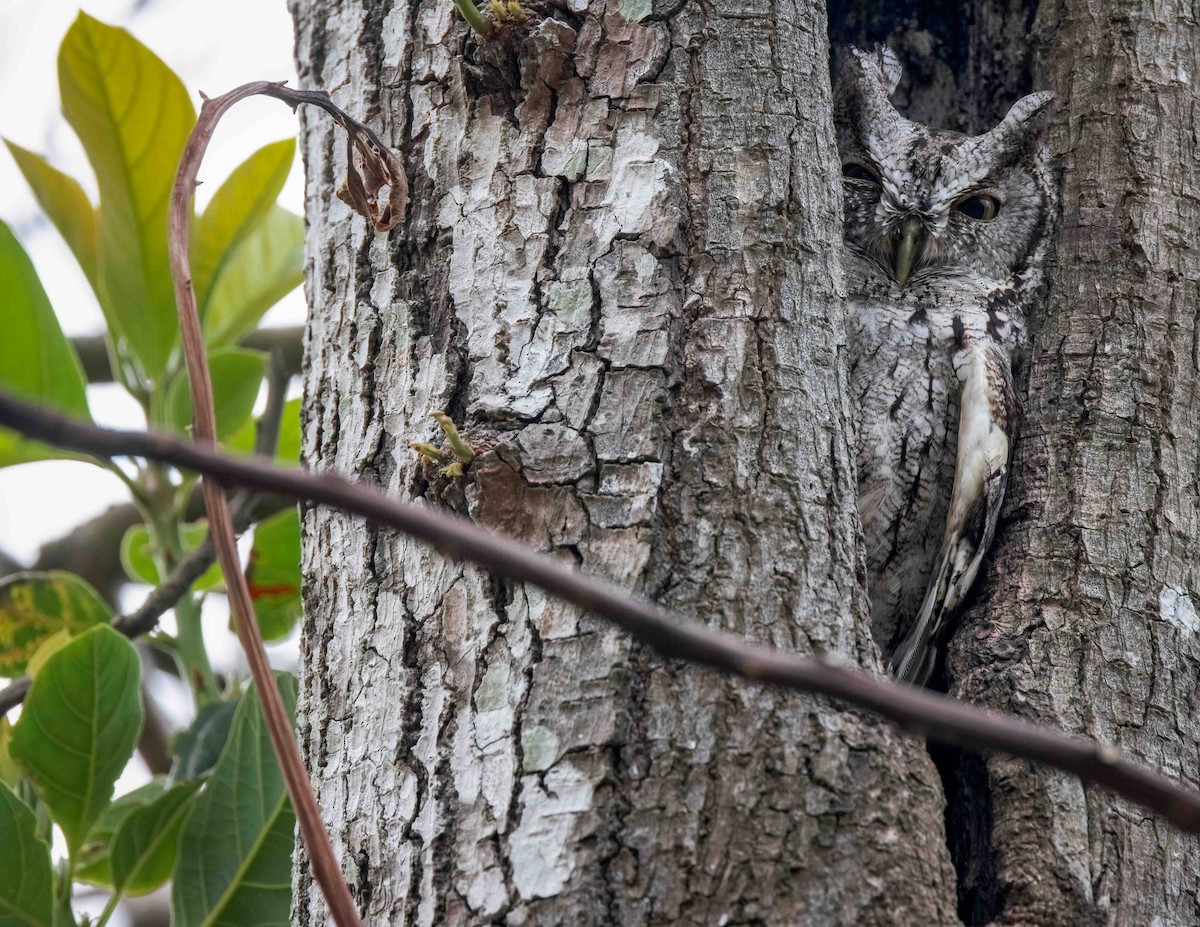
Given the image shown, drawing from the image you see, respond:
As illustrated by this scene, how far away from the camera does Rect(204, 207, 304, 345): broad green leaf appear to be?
213 cm

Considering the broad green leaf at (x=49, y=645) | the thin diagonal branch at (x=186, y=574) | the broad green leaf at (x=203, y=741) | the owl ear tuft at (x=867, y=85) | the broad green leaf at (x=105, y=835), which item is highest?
the owl ear tuft at (x=867, y=85)

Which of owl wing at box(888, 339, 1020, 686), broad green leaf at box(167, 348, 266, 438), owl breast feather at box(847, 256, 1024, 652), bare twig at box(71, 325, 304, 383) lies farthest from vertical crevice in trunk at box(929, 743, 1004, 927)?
bare twig at box(71, 325, 304, 383)

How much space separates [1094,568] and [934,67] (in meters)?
1.44

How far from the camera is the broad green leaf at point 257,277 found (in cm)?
213

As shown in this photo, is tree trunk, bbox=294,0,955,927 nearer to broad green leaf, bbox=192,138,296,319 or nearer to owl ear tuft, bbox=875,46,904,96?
broad green leaf, bbox=192,138,296,319

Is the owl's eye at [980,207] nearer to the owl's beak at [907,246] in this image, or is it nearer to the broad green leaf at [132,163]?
the owl's beak at [907,246]

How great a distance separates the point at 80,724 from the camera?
1512 millimetres

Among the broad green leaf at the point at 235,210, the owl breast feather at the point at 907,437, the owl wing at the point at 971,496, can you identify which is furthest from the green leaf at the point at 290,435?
the owl wing at the point at 971,496

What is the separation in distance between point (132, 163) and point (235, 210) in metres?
0.21

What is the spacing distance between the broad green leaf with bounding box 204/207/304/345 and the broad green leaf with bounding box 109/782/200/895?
914 mm

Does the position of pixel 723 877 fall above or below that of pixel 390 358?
below

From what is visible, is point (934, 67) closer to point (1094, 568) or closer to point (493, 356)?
point (1094, 568)

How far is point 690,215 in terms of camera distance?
4.30 ft

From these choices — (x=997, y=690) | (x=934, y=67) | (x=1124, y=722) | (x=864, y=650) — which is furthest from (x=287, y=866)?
(x=934, y=67)
